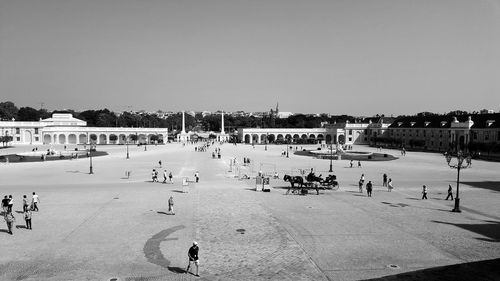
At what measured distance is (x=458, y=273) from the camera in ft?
47.2

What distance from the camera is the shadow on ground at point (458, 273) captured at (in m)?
13.9

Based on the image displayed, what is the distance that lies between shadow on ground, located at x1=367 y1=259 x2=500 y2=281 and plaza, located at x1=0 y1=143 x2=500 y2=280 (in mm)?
526

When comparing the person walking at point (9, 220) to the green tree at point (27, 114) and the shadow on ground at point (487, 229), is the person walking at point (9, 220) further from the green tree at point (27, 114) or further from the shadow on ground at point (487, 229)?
the green tree at point (27, 114)

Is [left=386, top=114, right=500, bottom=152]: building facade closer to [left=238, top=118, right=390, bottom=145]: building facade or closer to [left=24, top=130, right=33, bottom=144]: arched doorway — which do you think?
[left=238, top=118, right=390, bottom=145]: building facade

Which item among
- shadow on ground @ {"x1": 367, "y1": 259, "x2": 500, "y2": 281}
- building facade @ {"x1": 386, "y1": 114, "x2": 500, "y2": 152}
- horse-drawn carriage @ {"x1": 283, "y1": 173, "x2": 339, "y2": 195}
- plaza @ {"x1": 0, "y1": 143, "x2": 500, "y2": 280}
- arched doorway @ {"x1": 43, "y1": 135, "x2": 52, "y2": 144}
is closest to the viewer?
shadow on ground @ {"x1": 367, "y1": 259, "x2": 500, "y2": 281}

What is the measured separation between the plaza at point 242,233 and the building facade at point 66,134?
287ft

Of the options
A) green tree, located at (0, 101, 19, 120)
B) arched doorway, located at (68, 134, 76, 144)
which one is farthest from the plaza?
green tree, located at (0, 101, 19, 120)

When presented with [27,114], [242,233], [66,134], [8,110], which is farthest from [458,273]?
[27,114]

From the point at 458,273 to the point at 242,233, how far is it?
32.6 ft

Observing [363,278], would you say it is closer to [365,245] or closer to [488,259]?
[365,245]

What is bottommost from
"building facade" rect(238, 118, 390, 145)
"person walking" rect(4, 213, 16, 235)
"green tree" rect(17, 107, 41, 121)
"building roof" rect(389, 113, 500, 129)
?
"person walking" rect(4, 213, 16, 235)

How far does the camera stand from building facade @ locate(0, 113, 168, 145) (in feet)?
385

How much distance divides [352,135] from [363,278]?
117 meters

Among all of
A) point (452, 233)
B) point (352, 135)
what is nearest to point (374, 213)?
point (452, 233)
